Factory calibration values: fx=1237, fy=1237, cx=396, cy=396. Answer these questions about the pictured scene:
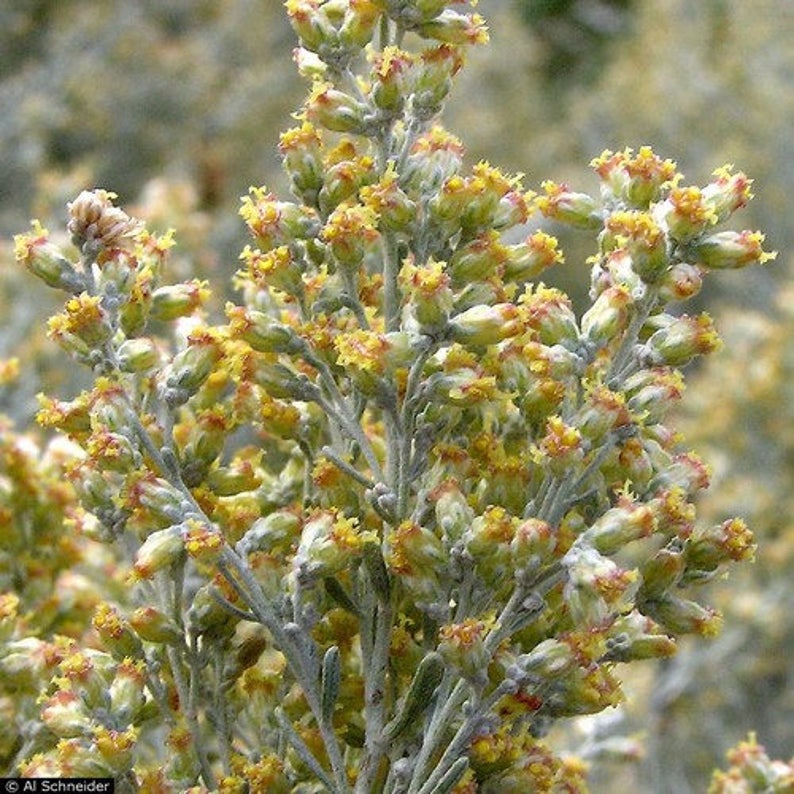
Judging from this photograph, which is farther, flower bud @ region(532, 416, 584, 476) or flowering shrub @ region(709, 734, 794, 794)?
flowering shrub @ region(709, 734, 794, 794)

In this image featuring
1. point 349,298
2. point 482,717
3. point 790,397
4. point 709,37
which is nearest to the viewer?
point 482,717

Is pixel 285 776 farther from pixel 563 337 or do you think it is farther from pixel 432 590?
pixel 563 337

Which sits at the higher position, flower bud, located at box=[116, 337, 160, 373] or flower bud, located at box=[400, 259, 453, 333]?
flower bud, located at box=[116, 337, 160, 373]

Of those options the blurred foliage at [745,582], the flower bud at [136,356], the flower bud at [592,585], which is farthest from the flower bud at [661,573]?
the blurred foliage at [745,582]

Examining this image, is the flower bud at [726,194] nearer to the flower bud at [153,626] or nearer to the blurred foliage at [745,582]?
the flower bud at [153,626]

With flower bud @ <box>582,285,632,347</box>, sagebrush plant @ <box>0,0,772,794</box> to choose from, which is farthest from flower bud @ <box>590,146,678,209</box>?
flower bud @ <box>582,285,632,347</box>

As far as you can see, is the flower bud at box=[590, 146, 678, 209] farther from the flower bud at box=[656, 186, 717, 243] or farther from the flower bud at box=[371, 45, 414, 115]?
the flower bud at box=[371, 45, 414, 115]

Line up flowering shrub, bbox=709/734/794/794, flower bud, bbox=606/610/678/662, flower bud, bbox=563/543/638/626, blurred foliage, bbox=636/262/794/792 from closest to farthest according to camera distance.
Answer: flower bud, bbox=563/543/638/626, flower bud, bbox=606/610/678/662, flowering shrub, bbox=709/734/794/794, blurred foliage, bbox=636/262/794/792

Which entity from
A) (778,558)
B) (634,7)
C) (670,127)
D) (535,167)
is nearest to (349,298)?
(778,558)

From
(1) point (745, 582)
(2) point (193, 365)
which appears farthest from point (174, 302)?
(1) point (745, 582)
